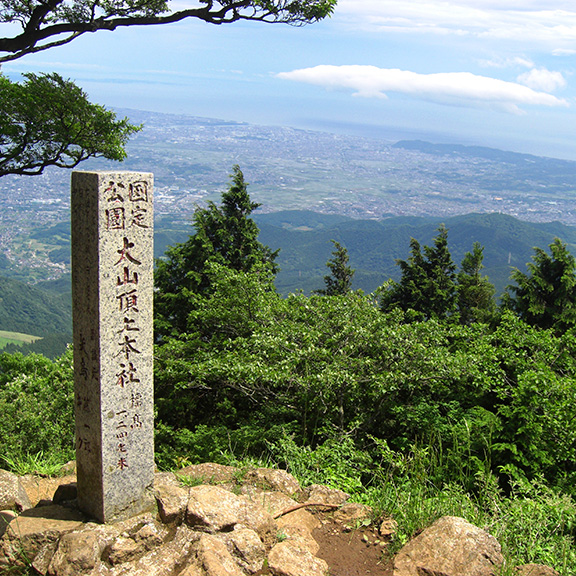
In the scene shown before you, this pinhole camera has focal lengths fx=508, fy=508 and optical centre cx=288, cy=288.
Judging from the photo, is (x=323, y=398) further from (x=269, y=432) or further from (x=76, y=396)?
(x=76, y=396)

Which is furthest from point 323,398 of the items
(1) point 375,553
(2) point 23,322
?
(2) point 23,322

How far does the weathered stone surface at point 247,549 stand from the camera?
366cm

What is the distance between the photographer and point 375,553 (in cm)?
389

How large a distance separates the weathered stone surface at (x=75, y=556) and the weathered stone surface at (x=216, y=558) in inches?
30.4

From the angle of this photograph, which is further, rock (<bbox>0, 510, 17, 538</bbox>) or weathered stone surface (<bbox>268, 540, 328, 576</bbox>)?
rock (<bbox>0, 510, 17, 538</bbox>)

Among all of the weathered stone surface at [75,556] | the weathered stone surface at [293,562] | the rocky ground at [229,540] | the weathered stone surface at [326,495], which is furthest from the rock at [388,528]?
the weathered stone surface at [75,556]

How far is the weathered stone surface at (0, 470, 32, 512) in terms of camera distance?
14.5 feet

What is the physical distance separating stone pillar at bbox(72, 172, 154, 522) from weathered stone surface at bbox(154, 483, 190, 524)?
6.7 inches

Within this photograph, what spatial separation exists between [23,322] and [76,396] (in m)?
87.9

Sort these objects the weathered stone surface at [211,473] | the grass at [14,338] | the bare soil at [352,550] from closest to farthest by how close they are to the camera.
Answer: the bare soil at [352,550]
the weathered stone surface at [211,473]
the grass at [14,338]

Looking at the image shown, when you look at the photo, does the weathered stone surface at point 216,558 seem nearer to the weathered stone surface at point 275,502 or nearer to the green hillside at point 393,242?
the weathered stone surface at point 275,502

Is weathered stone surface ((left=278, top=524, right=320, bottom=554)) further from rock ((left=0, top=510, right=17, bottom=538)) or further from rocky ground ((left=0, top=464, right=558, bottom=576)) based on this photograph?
rock ((left=0, top=510, right=17, bottom=538))

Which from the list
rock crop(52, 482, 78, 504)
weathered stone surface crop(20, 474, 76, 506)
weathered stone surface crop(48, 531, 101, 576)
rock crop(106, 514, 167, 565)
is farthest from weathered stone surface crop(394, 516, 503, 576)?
weathered stone surface crop(20, 474, 76, 506)

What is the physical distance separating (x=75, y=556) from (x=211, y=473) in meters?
1.63
